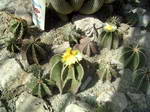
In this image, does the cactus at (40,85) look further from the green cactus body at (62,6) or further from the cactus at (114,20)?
the cactus at (114,20)

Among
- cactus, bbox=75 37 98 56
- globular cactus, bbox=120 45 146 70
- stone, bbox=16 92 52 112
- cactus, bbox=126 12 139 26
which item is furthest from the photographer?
cactus, bbox=126 12 139 26

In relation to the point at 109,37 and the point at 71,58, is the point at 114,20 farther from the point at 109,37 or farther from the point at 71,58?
the point at 71,58

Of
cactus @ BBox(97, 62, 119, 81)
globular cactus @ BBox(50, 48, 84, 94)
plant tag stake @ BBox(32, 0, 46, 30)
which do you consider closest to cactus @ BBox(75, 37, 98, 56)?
cactus @ BBox(97, 62, 119, 81)

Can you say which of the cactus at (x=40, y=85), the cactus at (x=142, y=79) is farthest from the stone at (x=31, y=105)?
the cactus at (x=142, y=79)

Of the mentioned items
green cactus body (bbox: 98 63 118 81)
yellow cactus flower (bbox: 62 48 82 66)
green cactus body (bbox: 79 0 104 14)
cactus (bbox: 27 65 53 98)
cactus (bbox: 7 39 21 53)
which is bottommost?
cactus (bbox: 27 65 53 98)

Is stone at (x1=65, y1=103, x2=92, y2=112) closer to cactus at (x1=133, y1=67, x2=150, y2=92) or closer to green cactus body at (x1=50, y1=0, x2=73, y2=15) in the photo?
cactus at (x1=133, y1=67, x2=150, y2=92)
